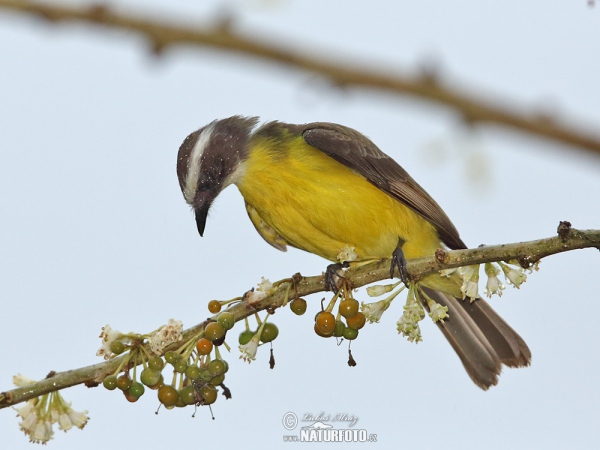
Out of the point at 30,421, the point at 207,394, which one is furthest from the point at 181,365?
the point at 30,421

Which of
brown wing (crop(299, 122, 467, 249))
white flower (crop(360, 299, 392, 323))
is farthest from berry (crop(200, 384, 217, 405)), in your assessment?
brown wing (crop(299, 122, 467, 249))

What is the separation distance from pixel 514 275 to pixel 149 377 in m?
1.68

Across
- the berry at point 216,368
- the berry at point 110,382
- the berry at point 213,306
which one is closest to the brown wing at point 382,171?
the berry at point 213,306

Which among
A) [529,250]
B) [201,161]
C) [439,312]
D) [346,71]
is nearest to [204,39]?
[346,71]

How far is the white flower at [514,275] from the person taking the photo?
3.43 metres

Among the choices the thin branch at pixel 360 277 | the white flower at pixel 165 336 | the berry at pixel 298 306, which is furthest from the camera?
the berry at pixel 298 306

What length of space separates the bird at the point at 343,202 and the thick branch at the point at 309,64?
382 cm

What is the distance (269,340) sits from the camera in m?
3.57

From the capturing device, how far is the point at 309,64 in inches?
50.0

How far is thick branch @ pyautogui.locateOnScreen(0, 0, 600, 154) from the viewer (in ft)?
4.02

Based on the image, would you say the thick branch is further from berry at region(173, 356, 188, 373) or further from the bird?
the bird

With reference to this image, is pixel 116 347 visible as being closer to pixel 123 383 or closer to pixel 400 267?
pixel 123 383

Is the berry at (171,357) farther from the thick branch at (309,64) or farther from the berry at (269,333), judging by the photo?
the thick branch at (309,64)

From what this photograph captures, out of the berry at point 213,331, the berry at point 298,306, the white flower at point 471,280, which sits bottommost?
the berry at point 213,331
